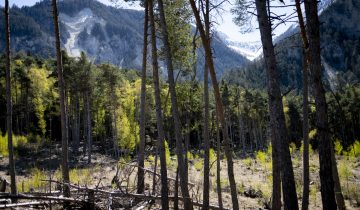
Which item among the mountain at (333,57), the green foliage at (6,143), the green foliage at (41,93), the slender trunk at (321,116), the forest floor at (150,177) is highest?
the mountain at (333,57)

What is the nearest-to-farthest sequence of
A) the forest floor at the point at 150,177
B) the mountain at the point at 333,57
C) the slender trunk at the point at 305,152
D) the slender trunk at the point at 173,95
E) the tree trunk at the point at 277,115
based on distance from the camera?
the tree trunk at the point at 277,115 → the slender trunk at the point at 173,95 → the slender trunk at the point at 305,152 → the forest floor at the point at 150,177 → the mountain at the point at 333,57

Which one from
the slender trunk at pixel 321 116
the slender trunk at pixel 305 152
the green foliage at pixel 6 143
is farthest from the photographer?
the green foliage at pixel 6 143

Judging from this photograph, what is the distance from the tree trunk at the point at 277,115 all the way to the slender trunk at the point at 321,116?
2.04ft

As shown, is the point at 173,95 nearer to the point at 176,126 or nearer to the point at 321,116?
the point at 176,126

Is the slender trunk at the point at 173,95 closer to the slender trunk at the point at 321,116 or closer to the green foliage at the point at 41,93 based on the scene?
the slender trunk at the point at 321,116

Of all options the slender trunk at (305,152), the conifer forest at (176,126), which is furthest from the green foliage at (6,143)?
the slender trunk at (305,152)

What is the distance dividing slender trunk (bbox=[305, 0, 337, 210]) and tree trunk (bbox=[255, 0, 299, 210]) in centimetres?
62

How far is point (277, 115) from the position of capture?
759 cm

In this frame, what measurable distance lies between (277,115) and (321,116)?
884 mm

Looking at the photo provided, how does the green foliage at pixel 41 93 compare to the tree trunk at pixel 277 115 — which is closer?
the tree trunk at pixel 277 115

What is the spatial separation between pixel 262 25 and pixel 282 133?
2420 mm

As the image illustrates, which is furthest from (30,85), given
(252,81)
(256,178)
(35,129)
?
(252,81)

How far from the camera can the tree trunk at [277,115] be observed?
7398 mm

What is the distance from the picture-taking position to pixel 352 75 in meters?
119
